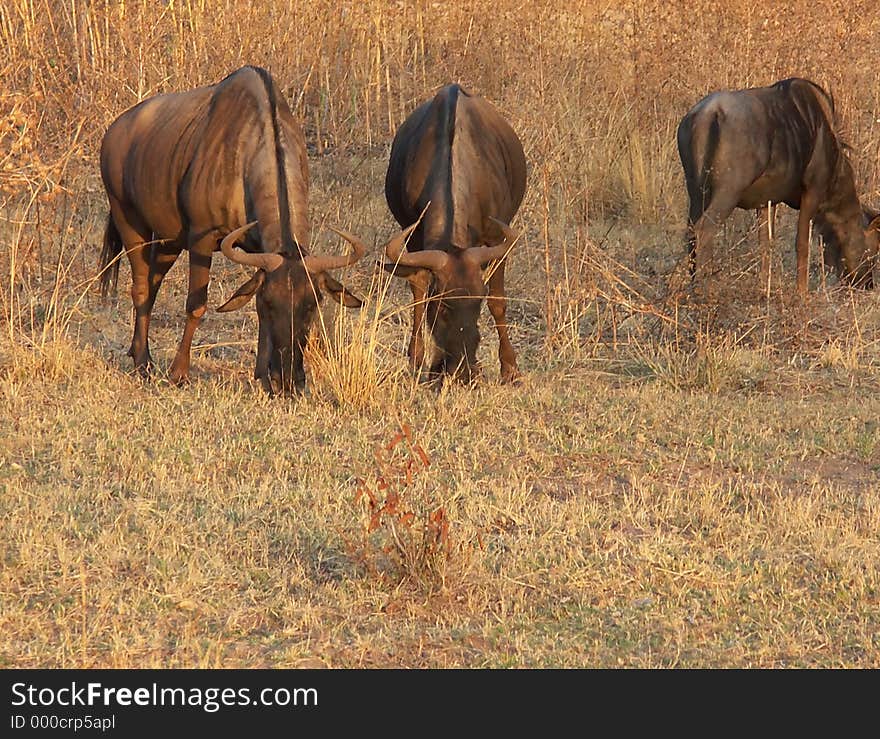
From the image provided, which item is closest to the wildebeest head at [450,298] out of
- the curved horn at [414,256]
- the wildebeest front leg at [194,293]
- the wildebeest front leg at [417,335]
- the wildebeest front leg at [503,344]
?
the curved horn at [414,256]

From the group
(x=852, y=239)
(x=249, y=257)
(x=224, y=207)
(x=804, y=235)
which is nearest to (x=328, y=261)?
(x=249, y=257)

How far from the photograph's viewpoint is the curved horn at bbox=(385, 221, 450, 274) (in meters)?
7.53

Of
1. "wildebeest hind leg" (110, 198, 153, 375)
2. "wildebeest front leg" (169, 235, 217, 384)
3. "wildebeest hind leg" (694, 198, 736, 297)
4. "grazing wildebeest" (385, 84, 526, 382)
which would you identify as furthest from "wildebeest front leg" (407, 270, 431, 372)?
"wildebeest hind leg" (694, 198, 736, 297)

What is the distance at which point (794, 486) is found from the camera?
6.11m

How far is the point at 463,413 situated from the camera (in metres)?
7.10

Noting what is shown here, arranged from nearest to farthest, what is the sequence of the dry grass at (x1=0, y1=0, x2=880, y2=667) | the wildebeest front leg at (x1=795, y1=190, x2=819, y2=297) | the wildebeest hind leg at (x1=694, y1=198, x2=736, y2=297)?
the dry grass at (x1=0, y1=0, x2=880, y2=667), the wildebeest hind leg at (x1=694, y1=198, x2=736, y2=297), the wildebeest front leg at (x1=795, y1=190, x2=819, y2=297)

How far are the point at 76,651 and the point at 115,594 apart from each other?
45cm

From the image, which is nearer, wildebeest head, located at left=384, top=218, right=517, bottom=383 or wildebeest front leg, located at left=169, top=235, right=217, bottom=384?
wildebeest head, located at left=384, top=218, right=517, bottom=383

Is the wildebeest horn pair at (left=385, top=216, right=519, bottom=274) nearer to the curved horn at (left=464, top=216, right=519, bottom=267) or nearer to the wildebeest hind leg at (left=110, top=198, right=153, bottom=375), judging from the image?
the curved horn at (left=464, top=216, right=519, bottom=267)

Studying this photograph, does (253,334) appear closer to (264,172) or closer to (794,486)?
(264,172)

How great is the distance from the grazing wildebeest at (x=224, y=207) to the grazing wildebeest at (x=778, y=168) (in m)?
3.03

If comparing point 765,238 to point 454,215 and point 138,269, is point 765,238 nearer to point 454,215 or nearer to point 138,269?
point 454,215

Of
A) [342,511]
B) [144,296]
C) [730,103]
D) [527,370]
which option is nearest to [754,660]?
[342,511]

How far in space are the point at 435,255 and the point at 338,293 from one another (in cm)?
59
